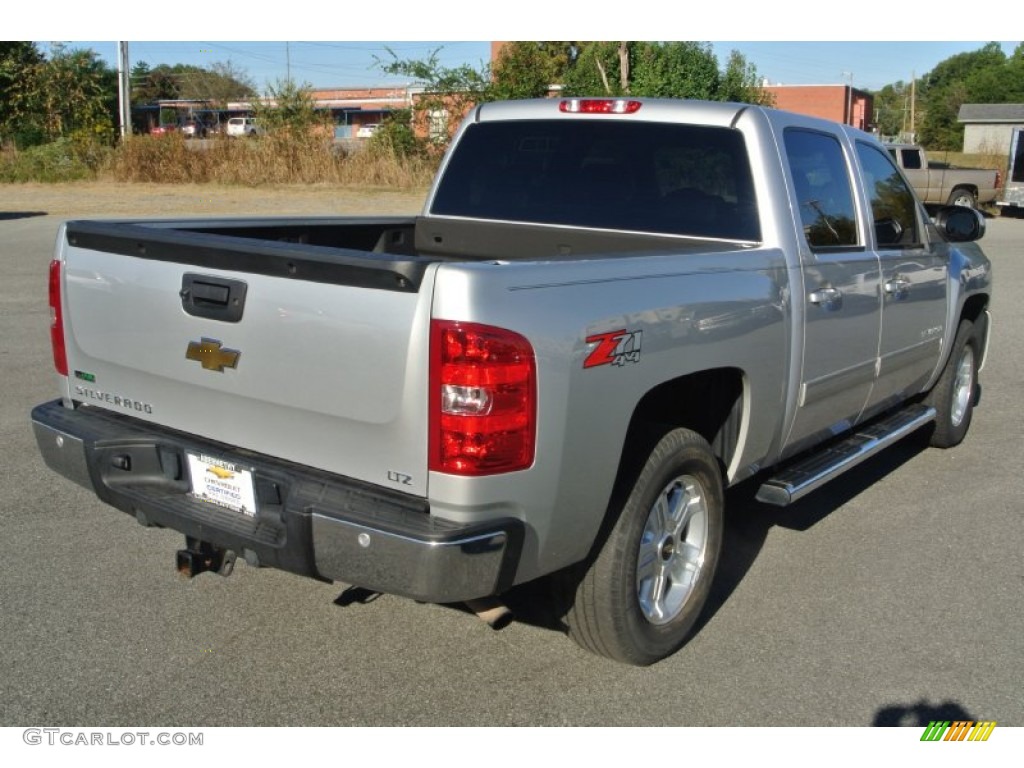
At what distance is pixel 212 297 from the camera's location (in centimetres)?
338

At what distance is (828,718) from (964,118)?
75.5m

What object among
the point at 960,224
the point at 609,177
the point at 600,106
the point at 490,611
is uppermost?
the point at 600,106

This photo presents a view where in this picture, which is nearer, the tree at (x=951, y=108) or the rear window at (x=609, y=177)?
the rear window at (x=609, y=177)

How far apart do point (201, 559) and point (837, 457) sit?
2.90 metres

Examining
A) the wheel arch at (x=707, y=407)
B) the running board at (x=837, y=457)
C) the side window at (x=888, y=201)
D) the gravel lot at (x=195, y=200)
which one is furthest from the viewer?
the gravel lot at (x=195, y=200)

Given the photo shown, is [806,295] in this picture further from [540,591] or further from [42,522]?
[42,522]

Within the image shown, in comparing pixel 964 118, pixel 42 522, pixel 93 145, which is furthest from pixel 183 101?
pixel 42 522

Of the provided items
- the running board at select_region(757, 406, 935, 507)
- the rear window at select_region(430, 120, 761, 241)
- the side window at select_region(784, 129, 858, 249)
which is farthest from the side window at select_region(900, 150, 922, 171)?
the rear window at select_region(430, 120, 761, 241)

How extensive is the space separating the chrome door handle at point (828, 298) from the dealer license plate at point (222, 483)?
2.41 meters

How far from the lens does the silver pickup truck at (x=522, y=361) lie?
2973 mm

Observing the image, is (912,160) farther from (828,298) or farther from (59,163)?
(828,298)

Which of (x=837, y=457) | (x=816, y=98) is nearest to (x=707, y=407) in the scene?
(x=837, y=457)

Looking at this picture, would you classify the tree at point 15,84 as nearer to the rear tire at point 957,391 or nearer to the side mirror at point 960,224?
the rear tire at point 957,391
